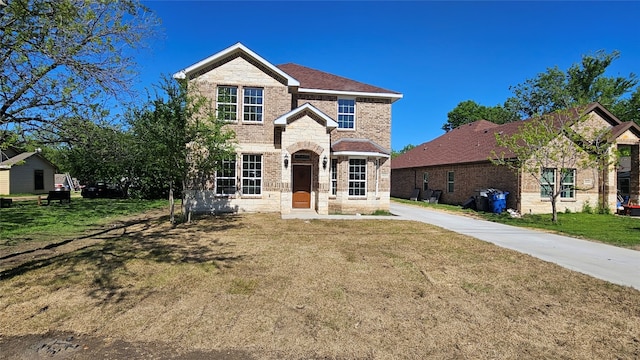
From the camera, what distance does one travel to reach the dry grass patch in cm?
441

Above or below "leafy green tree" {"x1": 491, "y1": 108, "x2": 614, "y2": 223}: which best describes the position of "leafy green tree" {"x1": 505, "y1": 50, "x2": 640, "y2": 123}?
above

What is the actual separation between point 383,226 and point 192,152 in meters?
8.10

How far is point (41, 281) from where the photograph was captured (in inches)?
257

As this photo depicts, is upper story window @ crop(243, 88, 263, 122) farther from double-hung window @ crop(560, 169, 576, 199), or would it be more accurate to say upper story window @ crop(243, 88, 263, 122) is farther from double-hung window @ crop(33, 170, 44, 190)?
double-hung window @ crop(33, 170, 44, 190)

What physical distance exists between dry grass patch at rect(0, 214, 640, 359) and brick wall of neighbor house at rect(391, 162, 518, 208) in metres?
12.3

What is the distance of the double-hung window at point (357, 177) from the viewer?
58.6 feet

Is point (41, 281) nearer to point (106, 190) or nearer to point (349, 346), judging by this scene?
point (349, 346)

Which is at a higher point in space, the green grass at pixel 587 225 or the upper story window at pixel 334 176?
the upper story window at pixel 334 176

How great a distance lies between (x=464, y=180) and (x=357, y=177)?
1013cm

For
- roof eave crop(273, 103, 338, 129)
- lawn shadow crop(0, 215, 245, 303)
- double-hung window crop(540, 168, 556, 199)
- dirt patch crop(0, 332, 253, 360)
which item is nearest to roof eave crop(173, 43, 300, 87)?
roof eave crop(273, 103, 338, 129)

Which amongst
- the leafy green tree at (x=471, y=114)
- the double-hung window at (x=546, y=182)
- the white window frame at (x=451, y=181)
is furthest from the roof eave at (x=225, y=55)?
the leafy green tree at (x=471, y=114)

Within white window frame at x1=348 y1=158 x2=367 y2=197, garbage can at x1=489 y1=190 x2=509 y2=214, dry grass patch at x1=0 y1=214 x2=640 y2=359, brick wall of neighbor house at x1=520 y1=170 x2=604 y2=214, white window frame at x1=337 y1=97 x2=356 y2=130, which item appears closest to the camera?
dry grass patch at x1=0 y1=214 x2=640 y2=359

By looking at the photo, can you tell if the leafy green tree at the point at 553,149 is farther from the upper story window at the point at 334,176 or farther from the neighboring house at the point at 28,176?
the neighboring house at the point at 28,176

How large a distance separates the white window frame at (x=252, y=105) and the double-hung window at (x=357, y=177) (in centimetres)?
508
